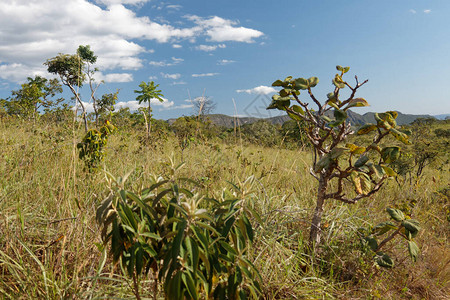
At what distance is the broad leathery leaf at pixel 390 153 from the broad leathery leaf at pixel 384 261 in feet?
2.24

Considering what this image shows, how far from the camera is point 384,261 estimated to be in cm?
204

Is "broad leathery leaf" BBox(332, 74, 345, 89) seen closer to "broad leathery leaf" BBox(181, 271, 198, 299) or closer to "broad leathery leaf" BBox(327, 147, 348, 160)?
"broad leathery leaf" BBox(327, 147, 348, 160)

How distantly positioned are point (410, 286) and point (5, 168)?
401 cm

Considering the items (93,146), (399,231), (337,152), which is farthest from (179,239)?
(93,146)

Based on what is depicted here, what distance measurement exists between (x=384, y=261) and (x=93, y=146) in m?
2.71

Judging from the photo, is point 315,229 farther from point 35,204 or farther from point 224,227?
point 35,204

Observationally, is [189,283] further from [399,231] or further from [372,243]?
[399,231]

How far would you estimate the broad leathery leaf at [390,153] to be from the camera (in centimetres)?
184

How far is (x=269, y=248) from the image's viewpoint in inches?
82.9

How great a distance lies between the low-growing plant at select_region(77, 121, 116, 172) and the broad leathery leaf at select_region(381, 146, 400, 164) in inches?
99.8

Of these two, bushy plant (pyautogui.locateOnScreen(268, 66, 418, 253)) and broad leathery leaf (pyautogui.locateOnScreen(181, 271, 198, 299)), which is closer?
broad leathery leaf (pyautogui.locateOnScreen(181, 271, 198, 299))

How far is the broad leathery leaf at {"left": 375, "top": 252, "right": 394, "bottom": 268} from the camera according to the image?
6.62 ft

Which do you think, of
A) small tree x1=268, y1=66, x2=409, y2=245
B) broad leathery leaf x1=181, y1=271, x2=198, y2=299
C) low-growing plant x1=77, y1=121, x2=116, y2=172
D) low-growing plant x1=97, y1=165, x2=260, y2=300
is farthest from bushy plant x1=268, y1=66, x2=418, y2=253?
low-growing plant x1=77, y1=121, x2=116, y2=172

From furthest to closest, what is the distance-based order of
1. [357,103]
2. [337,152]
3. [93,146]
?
[93,146]
[357,103]
[337,152]
